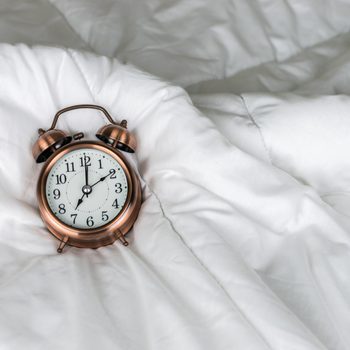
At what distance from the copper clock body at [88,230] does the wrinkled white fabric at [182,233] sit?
0.01m

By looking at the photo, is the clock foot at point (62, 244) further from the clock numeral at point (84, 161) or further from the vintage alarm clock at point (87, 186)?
the clock numeral at point (84, 161)

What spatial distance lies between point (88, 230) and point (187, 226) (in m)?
0.15

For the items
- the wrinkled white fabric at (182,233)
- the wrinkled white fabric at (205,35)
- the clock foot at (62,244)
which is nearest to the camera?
the wrinkled white fabric at (182,233)

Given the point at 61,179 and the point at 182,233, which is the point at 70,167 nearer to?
the point at 61,179

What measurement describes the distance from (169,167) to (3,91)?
269 millimetres

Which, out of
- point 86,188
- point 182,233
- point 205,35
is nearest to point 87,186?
point 86,188

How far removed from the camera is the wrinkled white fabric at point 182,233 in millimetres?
810

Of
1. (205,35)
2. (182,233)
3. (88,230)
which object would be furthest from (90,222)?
(205,35)

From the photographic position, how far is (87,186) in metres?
0.97

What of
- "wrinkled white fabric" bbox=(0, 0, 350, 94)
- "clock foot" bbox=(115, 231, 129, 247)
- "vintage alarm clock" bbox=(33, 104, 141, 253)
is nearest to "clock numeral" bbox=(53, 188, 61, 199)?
"vintage alarm clock" bbox=(33, 104, 141, 253)

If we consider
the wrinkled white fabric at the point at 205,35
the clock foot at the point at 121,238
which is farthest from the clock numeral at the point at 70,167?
the wrinkled white fabric at the point at 205,35

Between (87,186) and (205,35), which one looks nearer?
(87,186)

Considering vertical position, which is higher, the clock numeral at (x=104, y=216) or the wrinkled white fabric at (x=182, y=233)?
the wrinkled white fabric at (x=182, y=233)

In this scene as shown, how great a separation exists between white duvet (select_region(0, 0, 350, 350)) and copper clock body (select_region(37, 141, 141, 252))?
14 millimetres
